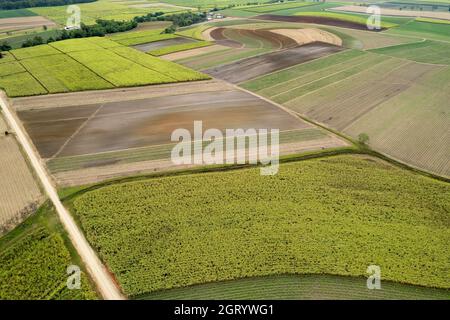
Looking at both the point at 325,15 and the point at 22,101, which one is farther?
the point at 325,15

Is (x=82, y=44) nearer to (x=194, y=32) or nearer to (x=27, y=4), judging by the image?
(x=194, y=32)

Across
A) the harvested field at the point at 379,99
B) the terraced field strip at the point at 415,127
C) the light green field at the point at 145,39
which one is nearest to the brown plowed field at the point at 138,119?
the harvested field at the point at 379,99

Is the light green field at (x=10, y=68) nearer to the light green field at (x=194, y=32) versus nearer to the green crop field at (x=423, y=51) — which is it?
the light green field at (x=194, y=32)

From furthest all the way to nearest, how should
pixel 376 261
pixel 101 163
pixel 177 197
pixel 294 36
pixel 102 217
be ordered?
pixel 294 36, pixel 101 163, pixel 177 197, pixel 102 217, pixel 376 261

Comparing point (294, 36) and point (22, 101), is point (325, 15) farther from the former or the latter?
point (22, 101)

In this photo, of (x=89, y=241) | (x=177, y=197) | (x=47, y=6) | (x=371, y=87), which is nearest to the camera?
(x=89, y=241)

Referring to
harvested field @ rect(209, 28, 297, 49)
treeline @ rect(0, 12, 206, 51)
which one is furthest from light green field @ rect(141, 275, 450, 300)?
treeline @ rect(0, 12, 206, 51)

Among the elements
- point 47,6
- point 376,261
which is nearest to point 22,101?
point 376,261

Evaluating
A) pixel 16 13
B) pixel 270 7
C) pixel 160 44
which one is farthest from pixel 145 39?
pixel 16 13
